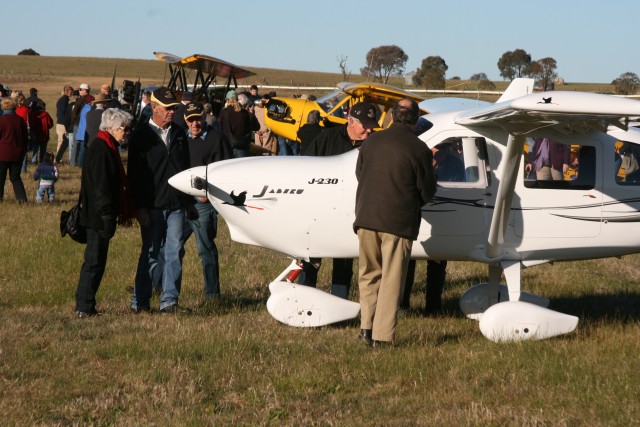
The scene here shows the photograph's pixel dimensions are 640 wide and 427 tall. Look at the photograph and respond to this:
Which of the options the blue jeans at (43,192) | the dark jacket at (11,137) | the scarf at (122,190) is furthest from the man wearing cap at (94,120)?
the scarf at (122,190)

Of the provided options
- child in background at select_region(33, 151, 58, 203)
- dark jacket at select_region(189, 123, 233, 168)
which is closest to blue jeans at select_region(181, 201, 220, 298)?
dark jacket at select_region(189, 123, 233, 168)

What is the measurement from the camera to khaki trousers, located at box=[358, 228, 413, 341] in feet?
23.9

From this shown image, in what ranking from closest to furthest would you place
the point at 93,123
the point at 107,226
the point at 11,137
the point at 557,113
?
the point at 557,113 → the point at 107,226 → the point at 93,123 → the point at 11,137

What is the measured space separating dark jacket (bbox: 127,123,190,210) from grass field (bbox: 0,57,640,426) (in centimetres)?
106

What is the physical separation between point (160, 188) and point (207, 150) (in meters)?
1.03

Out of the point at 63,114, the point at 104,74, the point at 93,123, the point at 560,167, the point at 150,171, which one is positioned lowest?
the point at 104,74

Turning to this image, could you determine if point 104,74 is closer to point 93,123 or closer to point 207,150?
point 93,123

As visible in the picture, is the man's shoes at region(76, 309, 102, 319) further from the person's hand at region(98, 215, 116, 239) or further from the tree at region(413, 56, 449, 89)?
the tree at region(413, 56, 449, 89)

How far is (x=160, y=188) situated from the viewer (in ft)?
28.6

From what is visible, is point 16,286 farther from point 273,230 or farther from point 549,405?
point 549,405

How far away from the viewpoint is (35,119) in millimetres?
20922

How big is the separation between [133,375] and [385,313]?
6.35 feet

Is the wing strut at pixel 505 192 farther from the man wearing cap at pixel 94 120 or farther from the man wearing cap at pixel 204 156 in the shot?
the man wearing cap at pixel 94 120

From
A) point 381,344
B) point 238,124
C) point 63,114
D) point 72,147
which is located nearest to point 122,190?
point 381,344
